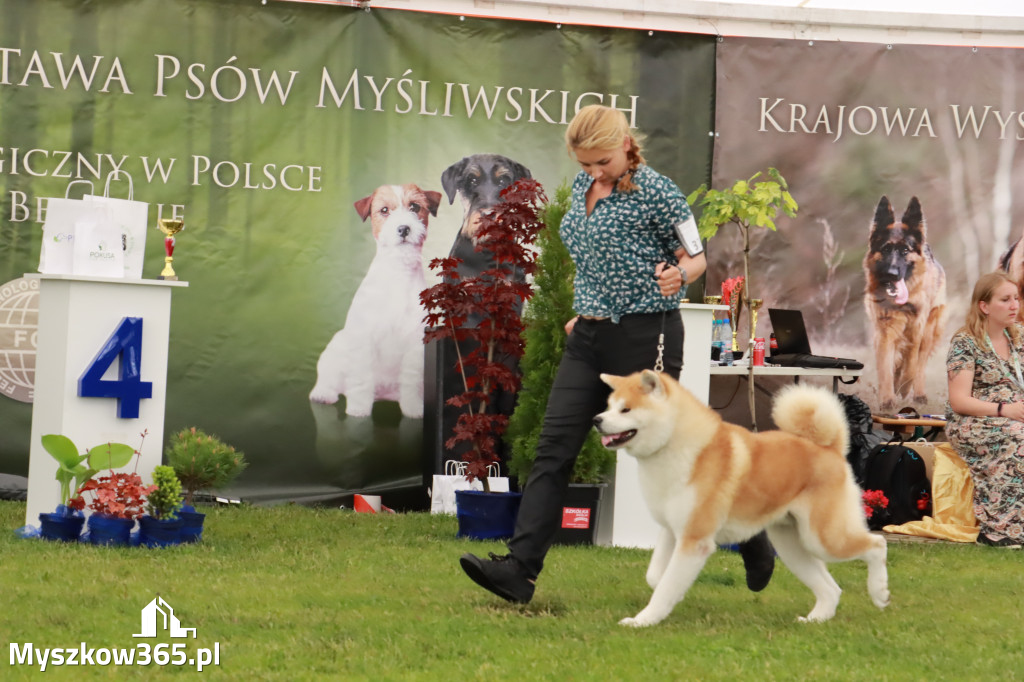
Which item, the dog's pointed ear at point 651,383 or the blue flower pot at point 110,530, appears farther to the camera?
the blue flower pot at point 110,530

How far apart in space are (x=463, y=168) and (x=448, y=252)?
0.59 meters

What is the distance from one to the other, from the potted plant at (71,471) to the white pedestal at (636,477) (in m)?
2.40

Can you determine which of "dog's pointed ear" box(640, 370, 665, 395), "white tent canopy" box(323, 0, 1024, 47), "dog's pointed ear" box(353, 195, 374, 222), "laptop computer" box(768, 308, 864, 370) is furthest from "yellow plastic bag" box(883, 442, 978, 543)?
"dog's pointed ear" box(353, 195, 374, 222)

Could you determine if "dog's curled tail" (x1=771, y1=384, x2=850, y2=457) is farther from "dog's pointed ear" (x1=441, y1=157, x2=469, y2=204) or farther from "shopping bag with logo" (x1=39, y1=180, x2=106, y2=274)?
"dog's pointed ear" (x1=441, y1=157, x2=469, y2=204)

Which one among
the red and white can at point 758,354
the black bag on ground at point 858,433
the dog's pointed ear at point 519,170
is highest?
the dog's pointed ear at point 519,170

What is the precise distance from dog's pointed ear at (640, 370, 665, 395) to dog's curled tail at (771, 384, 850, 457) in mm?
660

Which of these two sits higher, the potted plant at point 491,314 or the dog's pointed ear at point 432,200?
the dog's pointed ear at point 432,200

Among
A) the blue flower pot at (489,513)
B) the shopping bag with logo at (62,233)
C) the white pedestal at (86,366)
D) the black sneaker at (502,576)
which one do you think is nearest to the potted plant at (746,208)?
→ the blue flower pot at (489,513)

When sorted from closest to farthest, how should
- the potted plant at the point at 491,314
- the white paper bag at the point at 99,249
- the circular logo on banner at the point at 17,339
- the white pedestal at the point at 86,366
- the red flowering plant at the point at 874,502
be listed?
the white pedestal at the point at 86,366
the white paper bag at the point at 99,249
the potted plant at the point at 491,314
the red flowering plant at the point at 874,502
the circular logo on banner at the point at 17,339

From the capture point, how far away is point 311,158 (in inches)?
303

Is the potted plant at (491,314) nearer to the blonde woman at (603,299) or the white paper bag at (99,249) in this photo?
the white paper bag at (99,249)

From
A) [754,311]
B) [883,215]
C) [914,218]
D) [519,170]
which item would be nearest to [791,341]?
Result: [754,311]

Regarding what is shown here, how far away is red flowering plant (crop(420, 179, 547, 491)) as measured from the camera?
6246 millimetres

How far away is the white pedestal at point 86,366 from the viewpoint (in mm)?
5469
